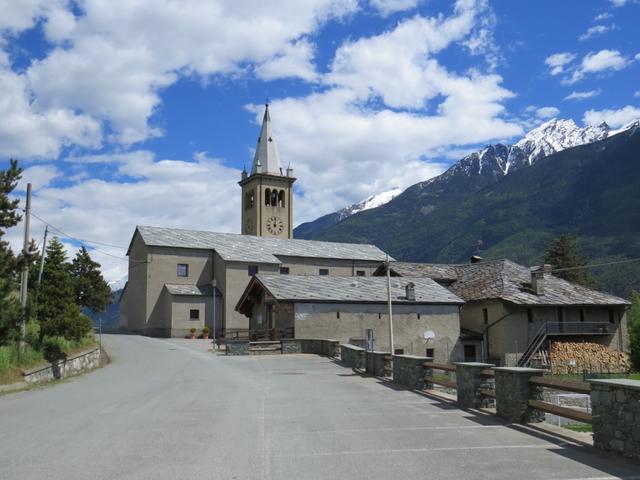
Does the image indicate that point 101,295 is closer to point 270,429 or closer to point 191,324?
point 191,324

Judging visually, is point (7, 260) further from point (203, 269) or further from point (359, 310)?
point (203, 269)

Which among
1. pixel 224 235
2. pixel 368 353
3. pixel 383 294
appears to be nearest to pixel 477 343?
pixel 383 294

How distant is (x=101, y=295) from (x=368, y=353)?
33.5 metres

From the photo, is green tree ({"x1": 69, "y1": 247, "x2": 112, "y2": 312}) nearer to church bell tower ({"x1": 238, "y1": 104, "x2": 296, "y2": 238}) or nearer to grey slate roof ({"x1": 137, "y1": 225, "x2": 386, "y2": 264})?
grey slate roof ({"x1": 137, "y1": 225, "x2": 386, "y2": 264})

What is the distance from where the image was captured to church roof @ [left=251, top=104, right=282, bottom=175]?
82625 millimetres

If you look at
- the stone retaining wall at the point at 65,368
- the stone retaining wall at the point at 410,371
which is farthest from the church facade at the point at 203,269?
the stone retaining wall at the point at 410,371

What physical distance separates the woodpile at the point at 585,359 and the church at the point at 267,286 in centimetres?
720

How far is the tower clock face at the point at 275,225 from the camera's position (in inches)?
3182

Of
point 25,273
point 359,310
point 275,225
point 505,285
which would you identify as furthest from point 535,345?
point 275,225

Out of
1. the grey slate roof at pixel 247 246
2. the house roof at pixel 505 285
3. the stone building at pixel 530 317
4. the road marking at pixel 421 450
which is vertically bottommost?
the road marking at pixel 421 450

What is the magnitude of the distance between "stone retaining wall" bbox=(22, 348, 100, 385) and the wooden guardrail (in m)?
15.4

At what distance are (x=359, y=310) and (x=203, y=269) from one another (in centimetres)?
2432

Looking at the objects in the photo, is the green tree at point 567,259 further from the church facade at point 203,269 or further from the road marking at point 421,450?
the road marking at point 421,450

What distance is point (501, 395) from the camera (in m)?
12.2
